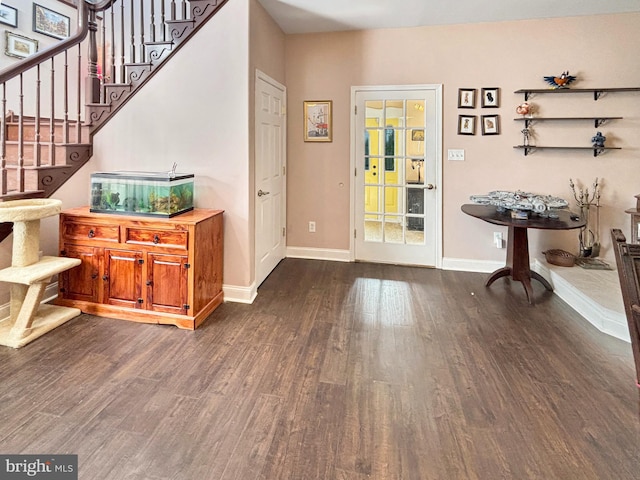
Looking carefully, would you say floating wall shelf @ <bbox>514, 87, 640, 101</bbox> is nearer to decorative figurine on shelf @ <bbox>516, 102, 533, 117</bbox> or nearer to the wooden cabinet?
decorative figurine on shelf @ <bbox>516, 102, 533, 117</bbox>

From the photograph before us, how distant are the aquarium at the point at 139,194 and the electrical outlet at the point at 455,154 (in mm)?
2788

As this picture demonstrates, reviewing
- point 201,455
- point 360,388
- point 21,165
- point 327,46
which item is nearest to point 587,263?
point 360,388

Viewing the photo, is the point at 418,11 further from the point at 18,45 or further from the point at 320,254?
the point at 18,45

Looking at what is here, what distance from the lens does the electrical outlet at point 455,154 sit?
423 cm

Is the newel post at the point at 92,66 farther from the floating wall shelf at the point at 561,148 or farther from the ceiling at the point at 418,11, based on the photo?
the floating wall shelf at the point at 561,148

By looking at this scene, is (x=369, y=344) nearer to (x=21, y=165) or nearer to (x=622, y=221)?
(x=21, y=165)

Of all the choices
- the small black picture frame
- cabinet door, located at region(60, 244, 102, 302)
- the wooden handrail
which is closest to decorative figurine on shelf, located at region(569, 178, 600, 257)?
the small black picture frame

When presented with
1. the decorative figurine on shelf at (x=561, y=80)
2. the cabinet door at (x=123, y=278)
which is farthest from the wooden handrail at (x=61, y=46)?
the decorative figurine on shelf at (x=561, y=80)

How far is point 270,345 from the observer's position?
2.59 meters

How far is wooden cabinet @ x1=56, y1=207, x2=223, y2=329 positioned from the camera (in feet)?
9.29

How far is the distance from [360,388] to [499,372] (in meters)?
0.85

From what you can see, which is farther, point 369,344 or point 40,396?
point 369,344

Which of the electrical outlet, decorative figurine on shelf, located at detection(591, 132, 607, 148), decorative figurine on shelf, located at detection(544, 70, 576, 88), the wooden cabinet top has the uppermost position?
decorative figurine on shelf, located at detection(544, 70, 576, 88)

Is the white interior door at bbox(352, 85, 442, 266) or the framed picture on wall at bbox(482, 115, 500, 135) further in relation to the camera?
the white interior door at bbox(352, 85, 442, 266)
